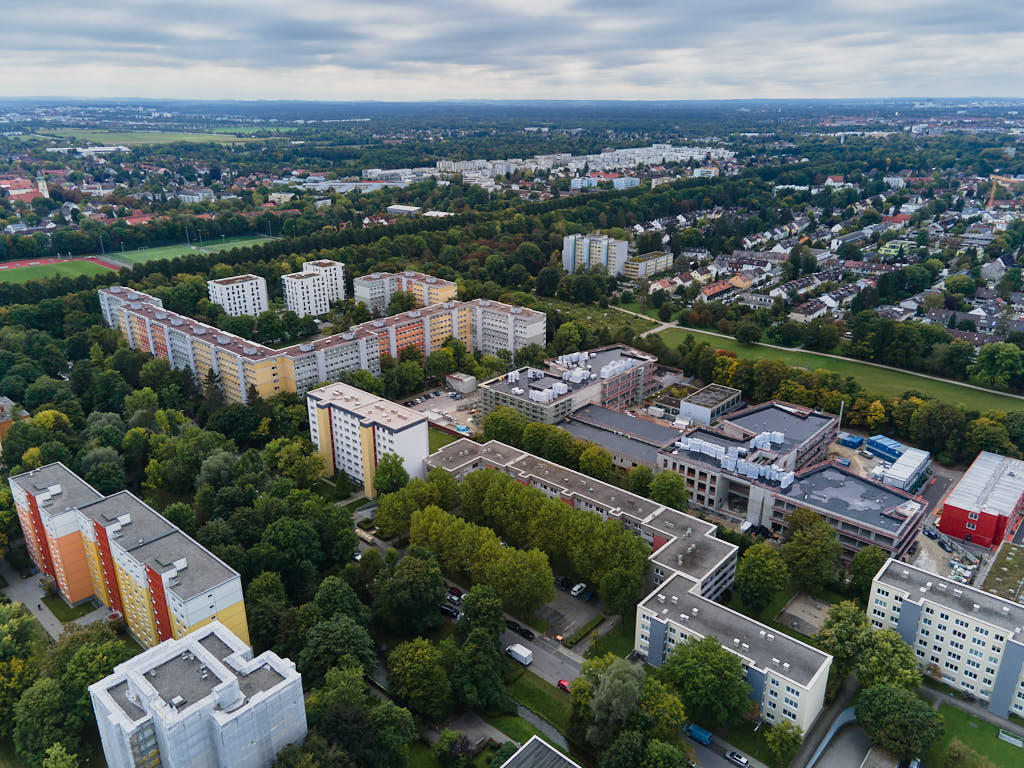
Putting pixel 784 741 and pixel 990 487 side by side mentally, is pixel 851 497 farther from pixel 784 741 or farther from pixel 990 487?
pixel 784 741

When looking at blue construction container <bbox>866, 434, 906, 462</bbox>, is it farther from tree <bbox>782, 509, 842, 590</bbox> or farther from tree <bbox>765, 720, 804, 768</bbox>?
tree <bbox>765, 720, 804, 768</bbox>

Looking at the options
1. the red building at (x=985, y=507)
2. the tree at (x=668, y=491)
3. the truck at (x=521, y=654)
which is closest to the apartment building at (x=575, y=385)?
the tree at (x=668, y=491)

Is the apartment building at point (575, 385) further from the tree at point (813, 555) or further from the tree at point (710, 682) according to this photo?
the tree at point (710, 682)

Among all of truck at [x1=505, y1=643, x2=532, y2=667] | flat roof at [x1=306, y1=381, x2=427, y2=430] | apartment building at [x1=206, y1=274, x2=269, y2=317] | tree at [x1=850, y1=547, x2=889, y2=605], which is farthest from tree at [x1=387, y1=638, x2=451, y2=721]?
apartment building at [x1=206, y1=274, x2=269, y2=317]

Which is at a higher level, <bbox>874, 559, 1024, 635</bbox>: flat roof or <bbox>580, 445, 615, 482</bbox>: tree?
<bbox>874, 559, 1024, 635</bbox>: flat roof

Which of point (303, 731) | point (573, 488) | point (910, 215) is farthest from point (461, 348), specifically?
point (910, 215)

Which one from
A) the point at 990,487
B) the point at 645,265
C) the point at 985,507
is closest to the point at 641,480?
the point at 985,507
